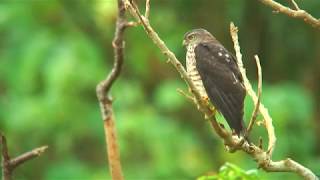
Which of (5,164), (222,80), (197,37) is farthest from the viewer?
(197,37)

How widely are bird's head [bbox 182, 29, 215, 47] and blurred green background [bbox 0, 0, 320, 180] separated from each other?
88.9 inches

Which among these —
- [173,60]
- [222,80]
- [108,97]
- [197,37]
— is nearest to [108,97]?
[108,97]

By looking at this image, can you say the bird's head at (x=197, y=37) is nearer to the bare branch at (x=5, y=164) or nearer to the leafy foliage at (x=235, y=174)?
the leafy foliage at (x=235, y=174)

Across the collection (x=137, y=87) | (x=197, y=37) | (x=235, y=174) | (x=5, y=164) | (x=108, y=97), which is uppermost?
(x=137, y=87)

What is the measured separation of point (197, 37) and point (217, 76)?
2.05 ft

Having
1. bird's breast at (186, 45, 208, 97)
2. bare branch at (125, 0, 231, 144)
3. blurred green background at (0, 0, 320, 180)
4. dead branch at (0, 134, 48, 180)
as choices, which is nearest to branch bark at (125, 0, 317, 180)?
bare branch at (125, 0, 231, 144)

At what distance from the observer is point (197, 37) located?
440 cm

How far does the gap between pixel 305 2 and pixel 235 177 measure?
4.24m

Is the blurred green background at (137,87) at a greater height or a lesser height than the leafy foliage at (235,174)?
greater

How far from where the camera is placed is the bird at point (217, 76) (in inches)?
137

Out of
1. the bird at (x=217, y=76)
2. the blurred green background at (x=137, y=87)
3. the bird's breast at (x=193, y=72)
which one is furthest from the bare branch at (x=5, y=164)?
the blurred green background at (x=137, y=87)

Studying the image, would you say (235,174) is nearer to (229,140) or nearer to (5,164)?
(229,140)

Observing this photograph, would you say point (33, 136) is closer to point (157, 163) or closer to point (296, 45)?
point (157, 163)

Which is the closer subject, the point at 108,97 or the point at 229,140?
the point at 229,140
